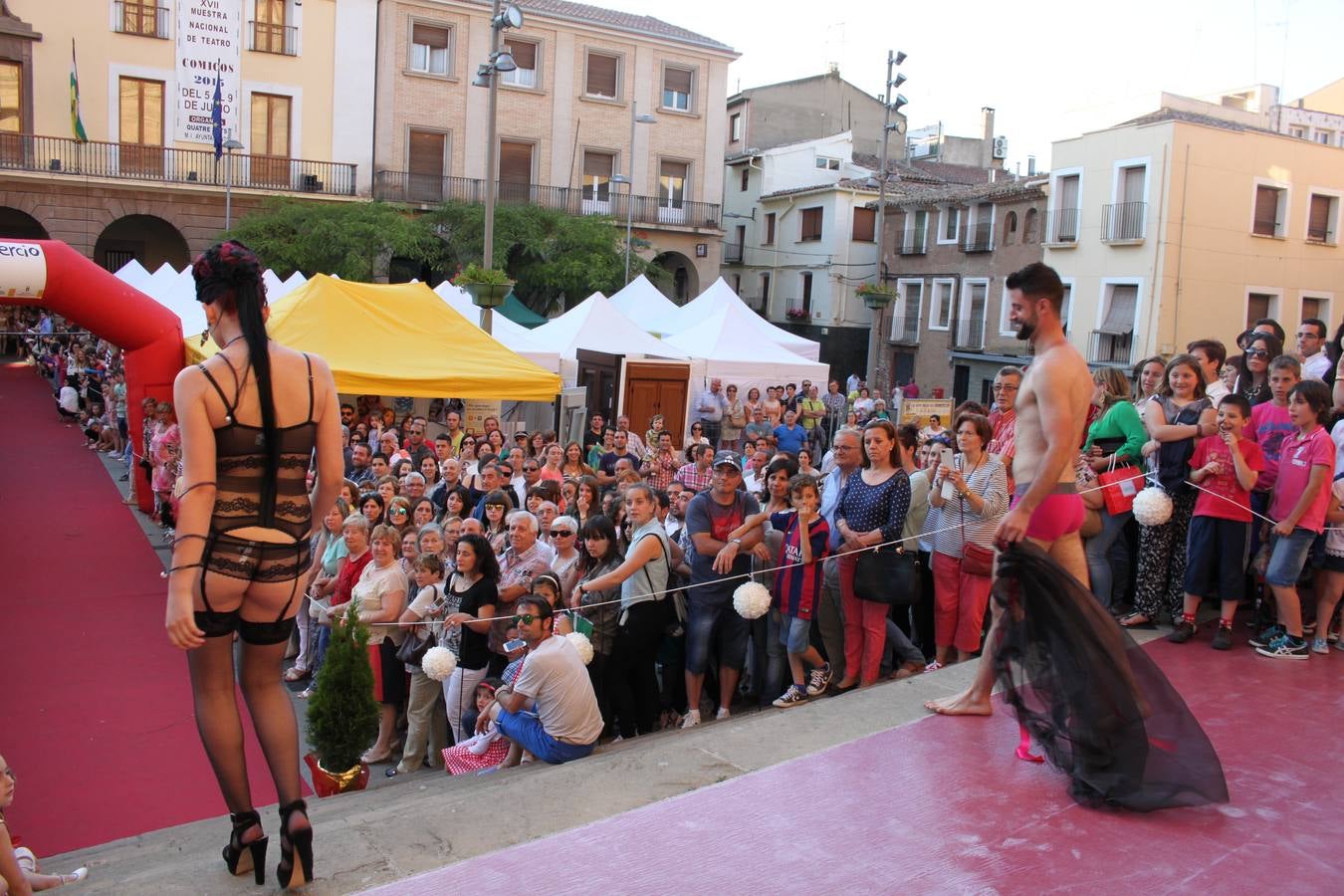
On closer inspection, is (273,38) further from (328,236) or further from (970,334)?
(970,334)

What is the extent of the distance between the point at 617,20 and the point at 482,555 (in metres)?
32.1

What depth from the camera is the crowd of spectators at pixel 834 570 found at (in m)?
5.54

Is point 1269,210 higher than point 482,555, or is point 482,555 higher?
point 1269,210

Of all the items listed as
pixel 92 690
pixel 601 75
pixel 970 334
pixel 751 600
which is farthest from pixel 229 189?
pixel 751 600

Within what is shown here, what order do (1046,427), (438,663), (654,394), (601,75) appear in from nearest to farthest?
(1046,427) → (438,663) → (654,394) → (601,75)

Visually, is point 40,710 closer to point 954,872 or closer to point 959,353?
point 954,872

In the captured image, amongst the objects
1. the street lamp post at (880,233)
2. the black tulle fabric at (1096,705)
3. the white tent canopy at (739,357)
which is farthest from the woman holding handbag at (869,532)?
the street lamp post at (880,233)

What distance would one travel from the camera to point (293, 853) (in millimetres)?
3125

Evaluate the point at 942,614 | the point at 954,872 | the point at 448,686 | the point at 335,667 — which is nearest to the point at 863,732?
the point at 954,872

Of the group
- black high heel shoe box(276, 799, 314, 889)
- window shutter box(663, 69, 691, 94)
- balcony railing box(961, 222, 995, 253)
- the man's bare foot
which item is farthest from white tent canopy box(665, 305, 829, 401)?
window shutter box(663, 69, 691, 94)

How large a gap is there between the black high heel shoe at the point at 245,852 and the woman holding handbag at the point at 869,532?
11.3 ft

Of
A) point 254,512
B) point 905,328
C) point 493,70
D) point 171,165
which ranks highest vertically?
point 171,165

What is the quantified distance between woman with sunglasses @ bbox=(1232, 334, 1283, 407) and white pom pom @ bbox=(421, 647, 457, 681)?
4.80 m

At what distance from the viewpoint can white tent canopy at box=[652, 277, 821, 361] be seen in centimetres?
2064
